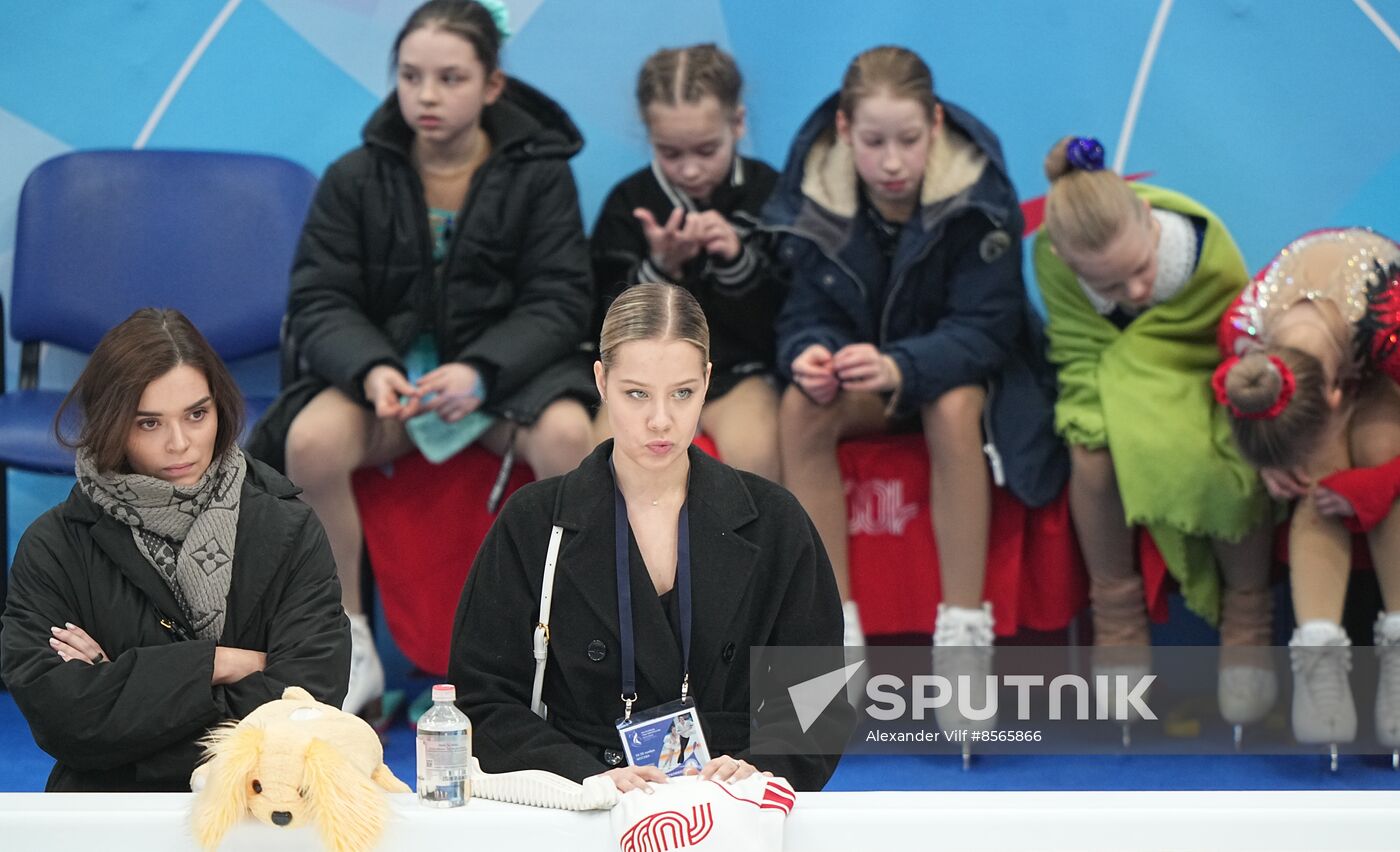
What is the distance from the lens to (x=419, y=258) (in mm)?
4238

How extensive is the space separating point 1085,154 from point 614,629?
6.42ft

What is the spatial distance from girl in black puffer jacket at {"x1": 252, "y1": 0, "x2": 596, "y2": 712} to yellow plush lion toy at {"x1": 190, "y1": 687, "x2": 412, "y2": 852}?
5.91 feet

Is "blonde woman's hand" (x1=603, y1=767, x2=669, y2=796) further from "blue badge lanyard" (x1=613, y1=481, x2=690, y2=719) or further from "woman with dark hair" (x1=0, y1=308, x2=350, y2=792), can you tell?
"woman with dark hair" (x1=0, y1=308, x2=350, y2=792)

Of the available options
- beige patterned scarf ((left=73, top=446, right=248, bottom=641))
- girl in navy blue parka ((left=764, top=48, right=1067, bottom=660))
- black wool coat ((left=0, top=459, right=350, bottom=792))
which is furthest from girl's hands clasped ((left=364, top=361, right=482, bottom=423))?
beige patterned scarf ((left=73, top=446, right=248, bottom=641))

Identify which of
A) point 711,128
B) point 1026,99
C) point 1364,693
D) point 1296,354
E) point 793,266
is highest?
point 1026,99

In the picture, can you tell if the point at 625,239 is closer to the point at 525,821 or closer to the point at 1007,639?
the point at 1007,639

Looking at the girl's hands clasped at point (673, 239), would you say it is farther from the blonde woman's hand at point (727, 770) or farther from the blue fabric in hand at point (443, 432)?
the blonde woman's hand at point (727, 770)

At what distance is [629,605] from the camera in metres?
2.47

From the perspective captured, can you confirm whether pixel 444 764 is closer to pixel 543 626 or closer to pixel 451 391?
pixel 543 626

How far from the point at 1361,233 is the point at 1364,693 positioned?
1.05 metres

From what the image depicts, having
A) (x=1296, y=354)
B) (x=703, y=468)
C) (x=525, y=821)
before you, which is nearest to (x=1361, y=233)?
(x=1296, y=354)

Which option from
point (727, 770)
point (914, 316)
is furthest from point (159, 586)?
point (914, 316)

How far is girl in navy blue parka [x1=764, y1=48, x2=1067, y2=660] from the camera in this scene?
3959 mm

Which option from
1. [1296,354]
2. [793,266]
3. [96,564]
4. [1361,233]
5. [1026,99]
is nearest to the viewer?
[96,564]
